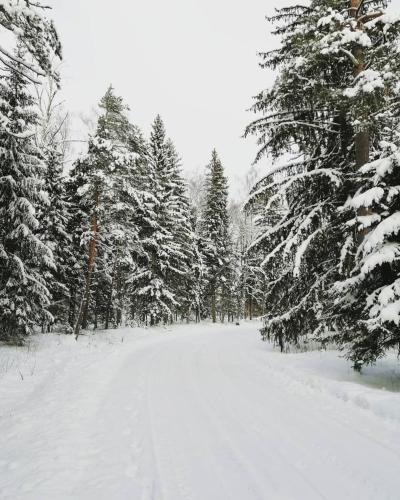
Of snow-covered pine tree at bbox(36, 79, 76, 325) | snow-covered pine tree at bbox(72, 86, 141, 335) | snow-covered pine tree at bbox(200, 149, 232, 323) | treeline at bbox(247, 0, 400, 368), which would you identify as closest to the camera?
treeline at bbox(247, 0, 400, 368)

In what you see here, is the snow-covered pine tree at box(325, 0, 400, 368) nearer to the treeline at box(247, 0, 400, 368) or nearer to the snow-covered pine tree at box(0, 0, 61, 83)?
the treeline at box(247, 0, 400, 368)

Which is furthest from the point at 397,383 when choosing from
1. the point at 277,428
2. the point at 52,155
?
the point at 52,155

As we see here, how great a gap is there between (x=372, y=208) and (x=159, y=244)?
19687 millimetres

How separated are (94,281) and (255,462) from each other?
2029cm

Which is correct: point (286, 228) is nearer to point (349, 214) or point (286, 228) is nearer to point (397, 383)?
point (349, 214)

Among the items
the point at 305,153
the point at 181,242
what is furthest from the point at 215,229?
the point at 305,153

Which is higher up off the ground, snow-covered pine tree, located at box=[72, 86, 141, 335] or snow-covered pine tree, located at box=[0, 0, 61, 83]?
snow-covered pine tree, located at box=[72, 86, 141, 335]

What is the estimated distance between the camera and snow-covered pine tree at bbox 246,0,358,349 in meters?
8.82

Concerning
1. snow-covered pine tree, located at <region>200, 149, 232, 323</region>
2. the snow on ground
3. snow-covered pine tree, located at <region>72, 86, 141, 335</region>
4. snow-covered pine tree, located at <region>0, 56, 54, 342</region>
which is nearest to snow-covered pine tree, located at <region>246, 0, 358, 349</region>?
the snow on ground

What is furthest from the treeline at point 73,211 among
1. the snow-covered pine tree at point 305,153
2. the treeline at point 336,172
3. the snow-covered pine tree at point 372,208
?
the snow-covered pine tree at point 372,208

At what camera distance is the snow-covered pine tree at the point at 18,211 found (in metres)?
12.7

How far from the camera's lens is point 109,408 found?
6.51 meters

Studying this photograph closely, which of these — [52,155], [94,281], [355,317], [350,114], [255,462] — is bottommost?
[255,462]

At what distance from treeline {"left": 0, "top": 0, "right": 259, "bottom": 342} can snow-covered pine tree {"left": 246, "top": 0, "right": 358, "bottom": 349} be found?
231 inches
